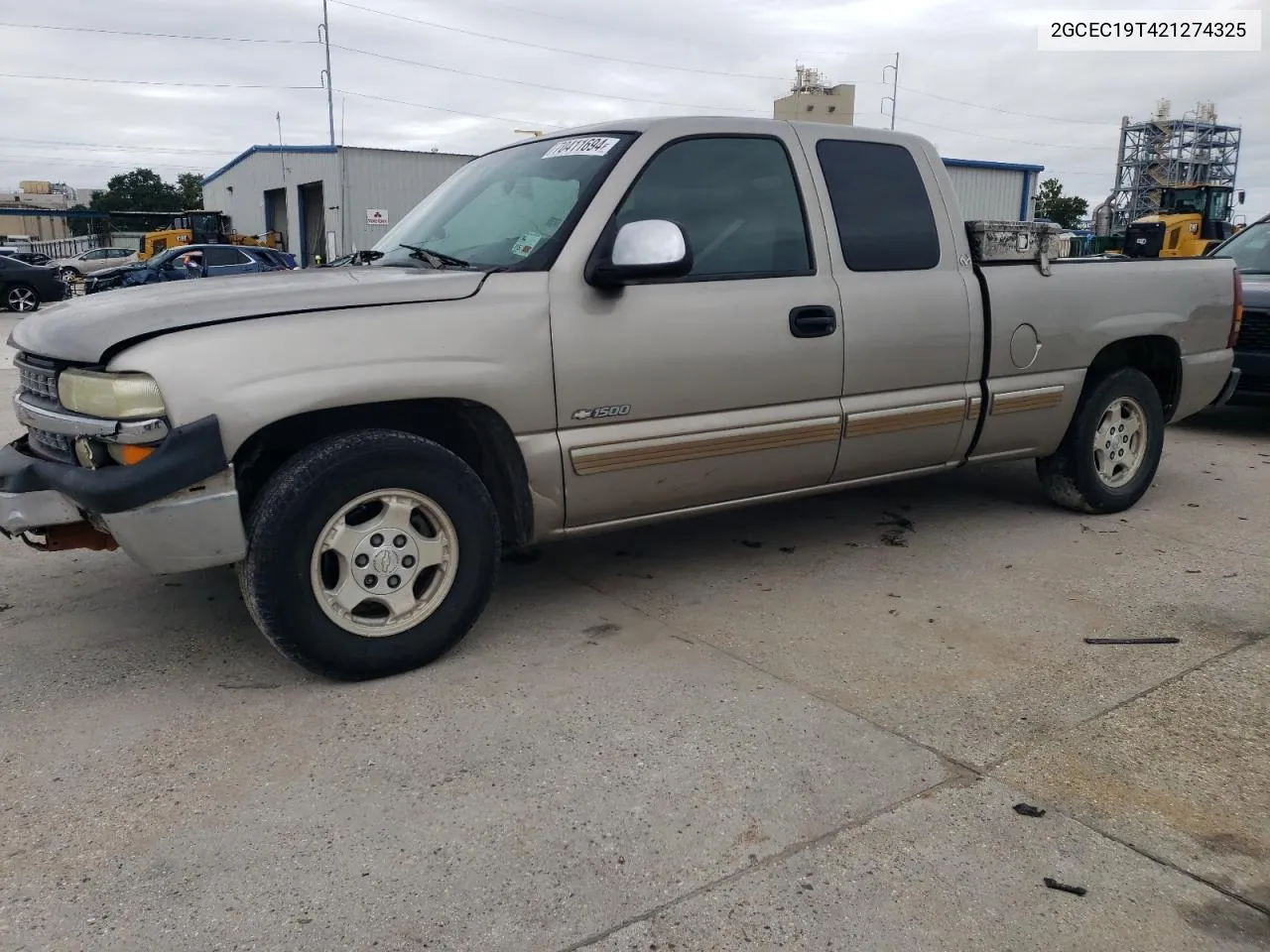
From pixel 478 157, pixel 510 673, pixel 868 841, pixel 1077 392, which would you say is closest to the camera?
pixel 868 841

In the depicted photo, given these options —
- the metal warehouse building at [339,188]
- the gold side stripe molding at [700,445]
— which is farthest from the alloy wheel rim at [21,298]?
the gold side stripe molding at [700,445]

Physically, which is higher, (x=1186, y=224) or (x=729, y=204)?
(x=1186, y=224)

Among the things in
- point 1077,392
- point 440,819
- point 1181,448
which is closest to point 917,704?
point 440,819

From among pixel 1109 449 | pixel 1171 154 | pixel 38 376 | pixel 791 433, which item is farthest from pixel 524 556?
pixel 1171 154

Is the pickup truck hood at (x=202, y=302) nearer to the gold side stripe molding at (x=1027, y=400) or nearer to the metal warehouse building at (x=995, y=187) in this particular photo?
the gold side stripe molding at (x=1027, y=400)

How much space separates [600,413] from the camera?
3744mm

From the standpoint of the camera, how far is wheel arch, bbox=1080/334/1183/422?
5441 millimetres

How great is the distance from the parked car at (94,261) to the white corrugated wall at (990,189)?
30.5 metres

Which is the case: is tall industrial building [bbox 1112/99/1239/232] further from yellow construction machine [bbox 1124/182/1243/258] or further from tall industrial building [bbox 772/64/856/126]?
yellow construction machine [bbox 1124/182/1243/258]

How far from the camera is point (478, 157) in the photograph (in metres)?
4.80

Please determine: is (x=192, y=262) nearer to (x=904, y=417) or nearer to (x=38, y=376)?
(x=38, y=376)

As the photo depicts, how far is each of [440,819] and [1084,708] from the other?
2.03 metres

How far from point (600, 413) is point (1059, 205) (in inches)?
3409

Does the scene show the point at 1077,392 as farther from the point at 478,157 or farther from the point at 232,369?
the point at 232,369
